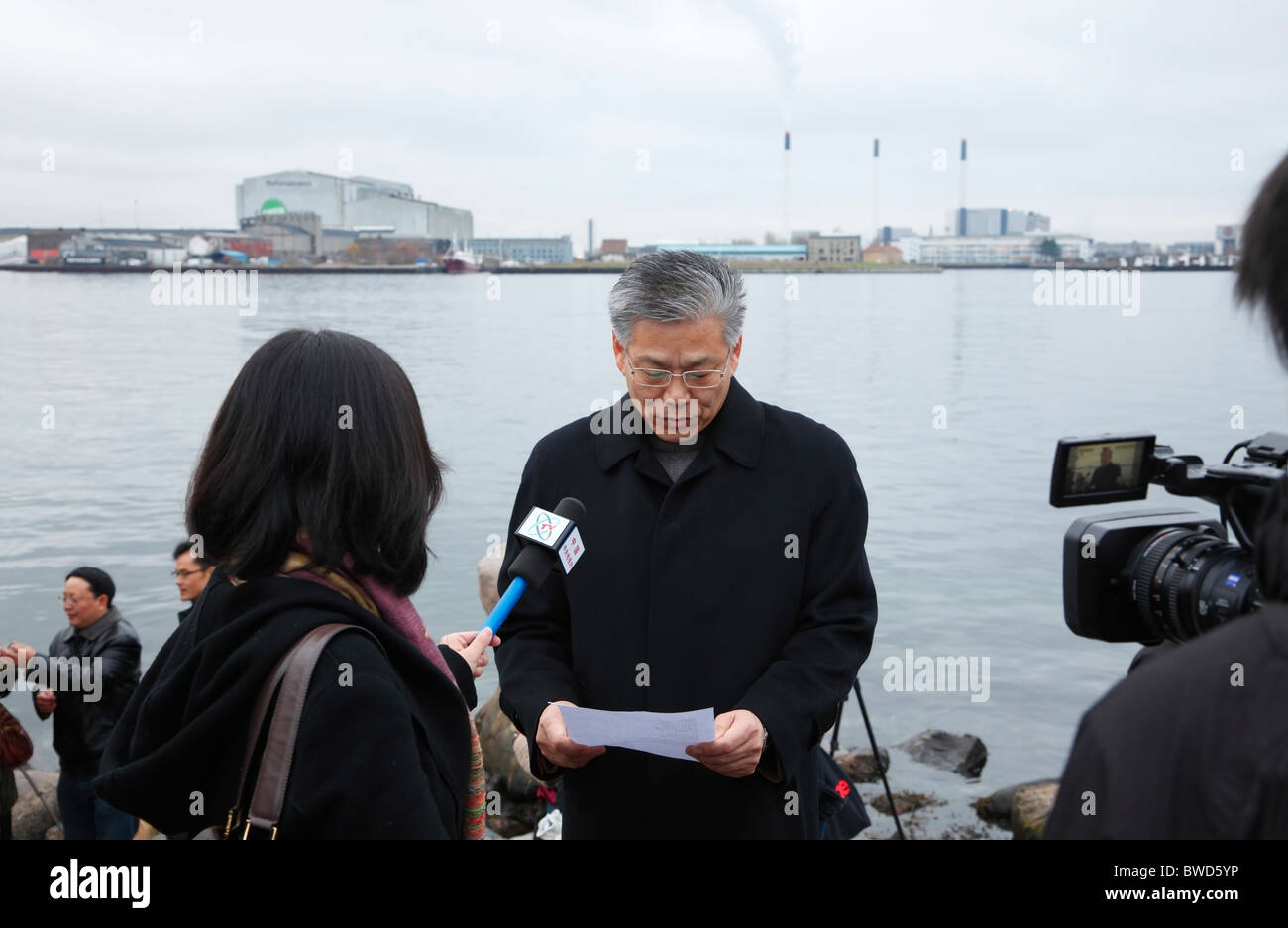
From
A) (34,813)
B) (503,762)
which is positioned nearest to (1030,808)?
(503,762)

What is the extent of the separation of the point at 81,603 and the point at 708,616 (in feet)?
16.9

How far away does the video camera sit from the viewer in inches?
84.6

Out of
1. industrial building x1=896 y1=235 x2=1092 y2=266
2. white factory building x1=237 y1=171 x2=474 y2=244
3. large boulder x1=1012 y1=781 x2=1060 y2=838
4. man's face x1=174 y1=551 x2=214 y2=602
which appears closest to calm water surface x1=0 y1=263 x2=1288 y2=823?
large boulder x1=1012 y1=781 x2=1060 y2=838

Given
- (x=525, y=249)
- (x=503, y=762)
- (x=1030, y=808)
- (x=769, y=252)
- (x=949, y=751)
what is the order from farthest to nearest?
(x=525, y=249)
(x=769, y=252)
(x=949, y=751)
(x=503, y=762)
(x=1030, y=808)

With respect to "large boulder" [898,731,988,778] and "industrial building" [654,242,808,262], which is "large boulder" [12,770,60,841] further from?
"industrial building" [654,242,808,262]

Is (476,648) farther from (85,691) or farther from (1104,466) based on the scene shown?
(85,691)

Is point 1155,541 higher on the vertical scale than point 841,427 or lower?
higher

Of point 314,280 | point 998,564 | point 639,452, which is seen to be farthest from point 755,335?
point 314,280

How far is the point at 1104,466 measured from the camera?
98.7 inches

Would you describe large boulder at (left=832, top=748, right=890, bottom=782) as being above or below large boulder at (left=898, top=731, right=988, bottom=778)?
above

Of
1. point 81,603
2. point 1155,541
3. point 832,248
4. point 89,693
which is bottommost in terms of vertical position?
point 89,693

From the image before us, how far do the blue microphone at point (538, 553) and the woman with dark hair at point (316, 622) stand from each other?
386mm

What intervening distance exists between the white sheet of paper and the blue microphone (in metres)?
0.25
